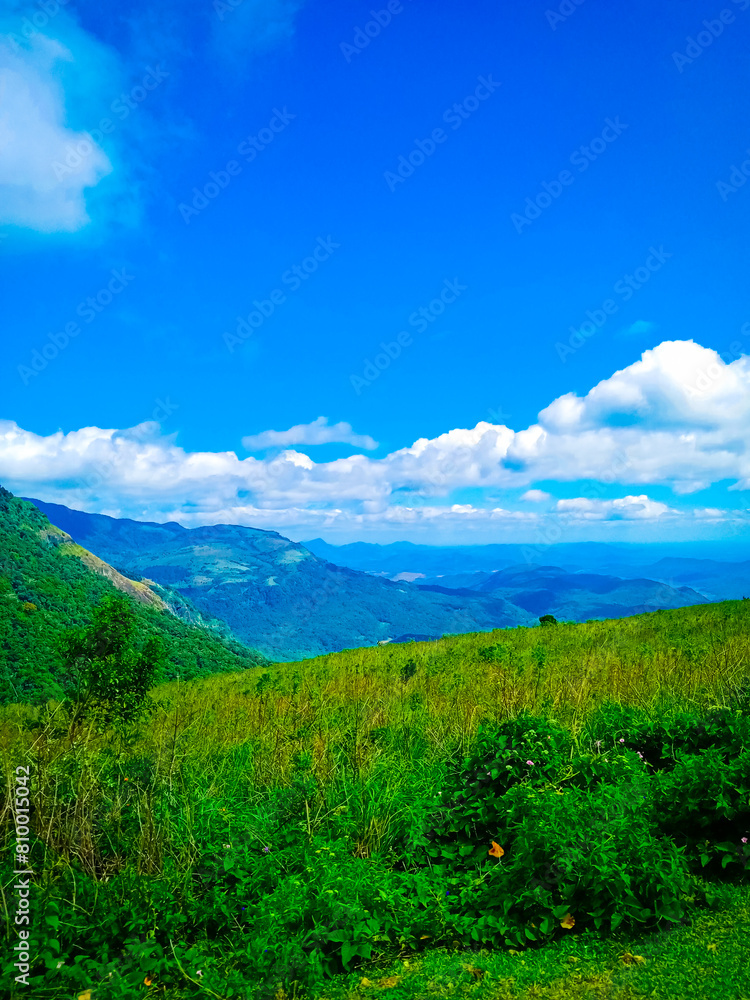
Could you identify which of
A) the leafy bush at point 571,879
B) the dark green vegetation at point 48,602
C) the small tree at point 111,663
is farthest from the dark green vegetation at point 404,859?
the dark green vegetation at point 48,602

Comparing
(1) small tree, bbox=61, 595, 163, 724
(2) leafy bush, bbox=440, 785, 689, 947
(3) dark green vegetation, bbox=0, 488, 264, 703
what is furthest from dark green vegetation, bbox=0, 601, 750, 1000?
(3) dark green vegetation, bbox=0, 488, 264, 703

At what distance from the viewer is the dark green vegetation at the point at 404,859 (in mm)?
3295

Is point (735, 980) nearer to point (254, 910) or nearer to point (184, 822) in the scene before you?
point (254, 910)

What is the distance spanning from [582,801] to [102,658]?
8486mm

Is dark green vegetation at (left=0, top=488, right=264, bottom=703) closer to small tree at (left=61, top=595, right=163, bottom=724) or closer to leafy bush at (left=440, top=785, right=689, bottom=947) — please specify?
small tree at (left=61, top=595, right=163, bottom=724)

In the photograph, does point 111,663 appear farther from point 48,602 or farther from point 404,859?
point 48,602

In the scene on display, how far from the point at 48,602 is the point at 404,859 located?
8616 centimetres

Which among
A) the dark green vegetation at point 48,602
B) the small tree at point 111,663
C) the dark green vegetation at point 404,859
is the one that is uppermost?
the dark green vegetation at point 48,602

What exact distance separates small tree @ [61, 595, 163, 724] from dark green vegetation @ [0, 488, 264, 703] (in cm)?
3010

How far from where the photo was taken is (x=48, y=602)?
7756 centimetres

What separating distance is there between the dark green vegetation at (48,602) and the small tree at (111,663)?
30101mm

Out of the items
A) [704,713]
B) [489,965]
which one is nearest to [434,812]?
[489,965]

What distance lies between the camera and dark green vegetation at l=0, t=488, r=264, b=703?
189 ft

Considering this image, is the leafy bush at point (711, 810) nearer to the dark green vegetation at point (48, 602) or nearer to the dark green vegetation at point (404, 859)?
the dark green vegetation at point (404, 859)
